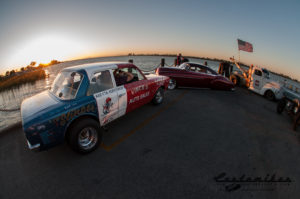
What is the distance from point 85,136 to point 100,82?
138cm

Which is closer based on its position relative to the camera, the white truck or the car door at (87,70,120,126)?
the car door at (87,70,120,126)

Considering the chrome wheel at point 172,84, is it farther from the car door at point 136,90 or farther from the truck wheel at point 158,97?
the car door at point 136,90

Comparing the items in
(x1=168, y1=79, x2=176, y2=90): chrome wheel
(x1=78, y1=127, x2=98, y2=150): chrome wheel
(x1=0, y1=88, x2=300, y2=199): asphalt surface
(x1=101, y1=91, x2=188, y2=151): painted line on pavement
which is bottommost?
(x1=0, y1=88, x2=300, y2=199): asphalt surface

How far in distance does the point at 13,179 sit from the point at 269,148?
5.92 m

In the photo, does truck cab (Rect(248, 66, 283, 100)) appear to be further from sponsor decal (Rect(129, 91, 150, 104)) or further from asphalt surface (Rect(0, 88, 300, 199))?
sponsor decal (Rect(129, 91, 150, 104))

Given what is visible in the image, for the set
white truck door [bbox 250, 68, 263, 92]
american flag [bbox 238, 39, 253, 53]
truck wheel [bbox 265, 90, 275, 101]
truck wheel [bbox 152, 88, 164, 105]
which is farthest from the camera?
american flag [bbox 238, 39, 253, 53]

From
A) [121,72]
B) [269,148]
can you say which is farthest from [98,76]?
[269,148]

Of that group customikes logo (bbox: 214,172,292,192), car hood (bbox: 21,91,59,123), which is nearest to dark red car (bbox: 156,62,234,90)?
car hood (bbox: 21,91,59,123)

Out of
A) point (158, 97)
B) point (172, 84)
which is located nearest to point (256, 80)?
point (172, 84)

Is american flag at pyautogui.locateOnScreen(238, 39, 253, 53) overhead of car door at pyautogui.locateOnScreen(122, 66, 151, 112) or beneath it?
overhead

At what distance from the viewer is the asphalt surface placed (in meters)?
2.44

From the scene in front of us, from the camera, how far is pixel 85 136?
3.32m

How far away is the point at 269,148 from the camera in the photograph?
3682 mm

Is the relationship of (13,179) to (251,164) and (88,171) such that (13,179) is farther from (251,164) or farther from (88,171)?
(251,164)
